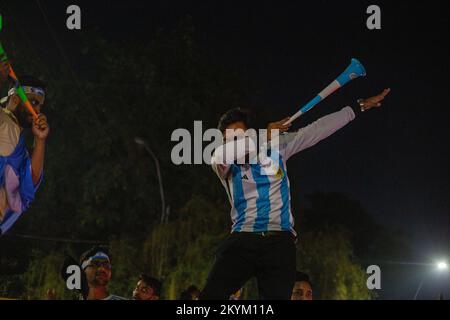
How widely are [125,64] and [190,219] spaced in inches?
271

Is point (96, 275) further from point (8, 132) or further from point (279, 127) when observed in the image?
point (279, 127)

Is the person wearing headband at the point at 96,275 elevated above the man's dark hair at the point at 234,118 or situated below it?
below

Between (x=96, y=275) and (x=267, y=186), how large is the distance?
113 inches

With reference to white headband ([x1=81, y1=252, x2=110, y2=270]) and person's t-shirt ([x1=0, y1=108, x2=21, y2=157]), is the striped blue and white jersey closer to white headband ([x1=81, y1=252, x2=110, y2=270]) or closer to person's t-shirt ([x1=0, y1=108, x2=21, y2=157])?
person's t-shirt ([x1=0, y1=108, x2=21, y2=157])

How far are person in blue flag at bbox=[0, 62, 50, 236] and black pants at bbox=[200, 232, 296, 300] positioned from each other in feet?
7.02

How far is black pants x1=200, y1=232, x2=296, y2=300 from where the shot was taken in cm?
445

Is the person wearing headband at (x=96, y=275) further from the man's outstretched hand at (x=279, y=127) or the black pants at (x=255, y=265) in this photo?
the man's outstretched hand at (x=279, y=127)

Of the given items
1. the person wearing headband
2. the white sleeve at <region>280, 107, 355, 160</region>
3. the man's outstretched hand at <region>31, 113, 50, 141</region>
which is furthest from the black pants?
the person wearing headband

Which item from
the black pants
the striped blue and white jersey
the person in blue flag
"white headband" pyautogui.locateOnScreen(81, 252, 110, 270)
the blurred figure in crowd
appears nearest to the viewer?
the black pants

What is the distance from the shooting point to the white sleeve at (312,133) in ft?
15.8

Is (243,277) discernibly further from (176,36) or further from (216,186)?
(176,36)

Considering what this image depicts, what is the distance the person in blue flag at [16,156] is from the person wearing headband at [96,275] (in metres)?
1.09

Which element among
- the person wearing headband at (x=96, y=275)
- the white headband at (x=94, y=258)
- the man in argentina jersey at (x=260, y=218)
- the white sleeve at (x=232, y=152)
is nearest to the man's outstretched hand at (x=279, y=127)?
the man in argentina jersey at (x=260, y=218)

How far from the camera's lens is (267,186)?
4.67m
